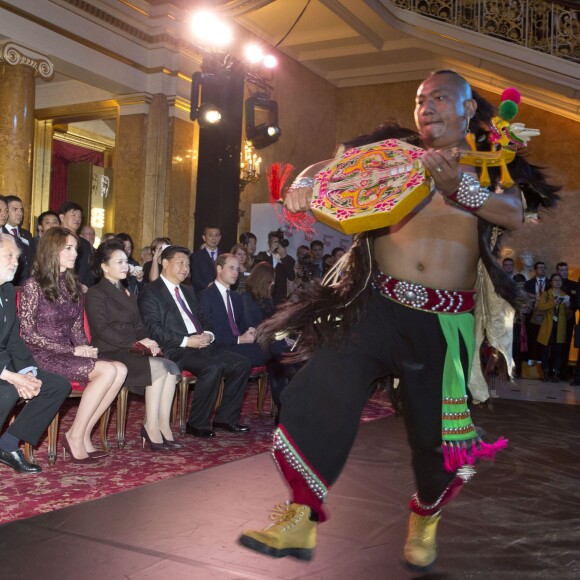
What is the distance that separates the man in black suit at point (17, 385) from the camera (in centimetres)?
357

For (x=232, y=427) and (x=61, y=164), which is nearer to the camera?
(x=232, y=427)

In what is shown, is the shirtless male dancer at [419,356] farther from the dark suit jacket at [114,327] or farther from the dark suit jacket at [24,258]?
the dark suit jacket at [24,258]

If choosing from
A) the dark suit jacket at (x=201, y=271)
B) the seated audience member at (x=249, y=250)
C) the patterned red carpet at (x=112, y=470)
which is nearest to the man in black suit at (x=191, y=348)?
the patterned red carpet at (x=112, y=470)

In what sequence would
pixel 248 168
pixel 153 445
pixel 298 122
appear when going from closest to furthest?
pixel 153 445 < pixel 248 168 < pixel 298 122

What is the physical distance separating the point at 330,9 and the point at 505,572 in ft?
35.7

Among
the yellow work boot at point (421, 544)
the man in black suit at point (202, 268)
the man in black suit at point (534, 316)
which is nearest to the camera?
the yellow work boot at point (421, 544)

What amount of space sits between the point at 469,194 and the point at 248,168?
33.1 feet

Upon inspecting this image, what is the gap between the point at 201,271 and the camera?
7379mm

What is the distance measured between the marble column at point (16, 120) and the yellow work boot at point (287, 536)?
7163 mm

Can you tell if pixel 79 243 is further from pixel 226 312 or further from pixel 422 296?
pixel 422 296

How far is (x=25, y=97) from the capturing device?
858 centimetres

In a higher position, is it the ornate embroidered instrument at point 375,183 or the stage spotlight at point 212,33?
the stage spotlight at point 212,33

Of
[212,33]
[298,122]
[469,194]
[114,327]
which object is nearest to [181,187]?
[212,33]

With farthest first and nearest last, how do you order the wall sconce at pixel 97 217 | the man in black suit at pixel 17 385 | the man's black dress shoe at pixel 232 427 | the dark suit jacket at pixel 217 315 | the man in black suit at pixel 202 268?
the wall sconce at pixel 97 217 → the man in black suit at pixel 202 268 → the dark suit jacket at pixel 217 315 → the man's black dress shoe at pixel 232 427 → the man in black suit at pixel 17 385
